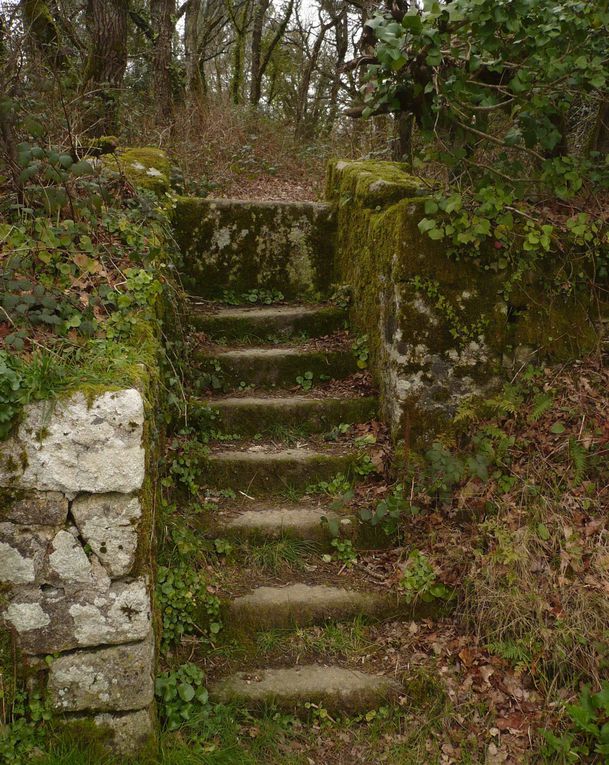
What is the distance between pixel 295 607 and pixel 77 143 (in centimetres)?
277

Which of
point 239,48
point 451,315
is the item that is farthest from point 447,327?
point 239,48

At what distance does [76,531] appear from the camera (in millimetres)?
2490

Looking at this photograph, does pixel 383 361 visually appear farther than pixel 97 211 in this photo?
Yes

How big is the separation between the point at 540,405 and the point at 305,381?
1676 millimetres

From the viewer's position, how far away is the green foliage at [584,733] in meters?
2.67

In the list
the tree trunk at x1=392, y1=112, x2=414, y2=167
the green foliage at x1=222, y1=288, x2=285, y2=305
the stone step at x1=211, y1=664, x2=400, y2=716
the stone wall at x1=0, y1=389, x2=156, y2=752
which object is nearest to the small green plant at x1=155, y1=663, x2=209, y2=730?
the stone step at x1=211, y1=664, x2=400, y2=716

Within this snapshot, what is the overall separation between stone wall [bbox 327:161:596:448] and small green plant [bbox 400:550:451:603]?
76 cm

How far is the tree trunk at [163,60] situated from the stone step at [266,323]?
16.9 ft

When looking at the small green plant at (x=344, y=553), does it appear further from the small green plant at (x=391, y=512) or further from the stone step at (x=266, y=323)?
the stone step at (x=266, y=323)

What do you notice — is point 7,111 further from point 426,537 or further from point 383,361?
point 426,537

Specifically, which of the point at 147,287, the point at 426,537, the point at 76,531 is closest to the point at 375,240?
the point at 147,287

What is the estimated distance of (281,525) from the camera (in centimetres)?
360

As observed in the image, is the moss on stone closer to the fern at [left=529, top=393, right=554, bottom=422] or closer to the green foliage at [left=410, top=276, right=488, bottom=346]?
the green foliage at [left=410, top=276, right=488, bottom=346]

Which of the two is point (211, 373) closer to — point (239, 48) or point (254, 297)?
point (254, 297)
